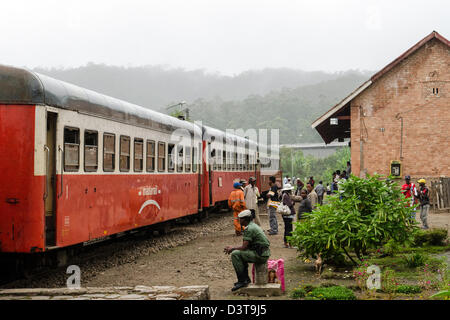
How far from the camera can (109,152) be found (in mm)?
10609

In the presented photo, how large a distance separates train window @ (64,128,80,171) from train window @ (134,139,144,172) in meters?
2.86

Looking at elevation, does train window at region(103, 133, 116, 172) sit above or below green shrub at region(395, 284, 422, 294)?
above

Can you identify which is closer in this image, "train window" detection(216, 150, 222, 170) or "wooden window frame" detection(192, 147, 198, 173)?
"wooden window frame" detection(192, 147, 198, 173)

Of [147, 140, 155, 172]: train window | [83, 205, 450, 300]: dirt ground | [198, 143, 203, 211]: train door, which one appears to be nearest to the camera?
[83, 205, 450, 300]: dirt ground

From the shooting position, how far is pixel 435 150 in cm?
1998

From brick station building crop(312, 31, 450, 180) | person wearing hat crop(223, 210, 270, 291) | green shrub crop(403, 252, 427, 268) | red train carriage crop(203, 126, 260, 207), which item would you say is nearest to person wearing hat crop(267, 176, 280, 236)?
red train carriage crop(203, 126, 260, 207)

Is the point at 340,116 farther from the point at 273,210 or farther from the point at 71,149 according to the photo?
the point at 71,149

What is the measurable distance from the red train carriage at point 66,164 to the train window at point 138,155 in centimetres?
2

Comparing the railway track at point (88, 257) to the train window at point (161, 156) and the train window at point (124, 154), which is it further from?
the train window at point (161, 156)

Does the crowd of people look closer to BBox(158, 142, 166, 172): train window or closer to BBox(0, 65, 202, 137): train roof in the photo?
BBox(158, 142, 166, 172): train window

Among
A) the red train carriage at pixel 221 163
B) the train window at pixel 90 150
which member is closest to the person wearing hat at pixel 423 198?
the red train carriage at pixel 221 163

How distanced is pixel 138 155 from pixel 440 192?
43.4 feet

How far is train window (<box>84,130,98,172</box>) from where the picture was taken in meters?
9.59
